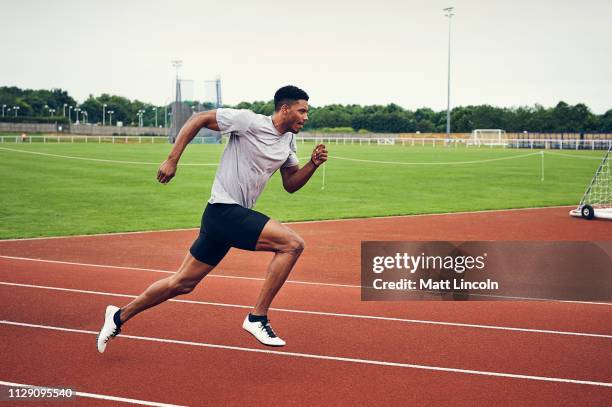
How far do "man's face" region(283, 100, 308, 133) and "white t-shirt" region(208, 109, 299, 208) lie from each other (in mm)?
157

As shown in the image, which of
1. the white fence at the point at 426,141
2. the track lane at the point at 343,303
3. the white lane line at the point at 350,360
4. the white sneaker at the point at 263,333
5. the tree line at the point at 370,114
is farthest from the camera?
the tree line at the point at 370,114

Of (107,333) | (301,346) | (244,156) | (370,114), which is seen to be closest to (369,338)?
(301,346)

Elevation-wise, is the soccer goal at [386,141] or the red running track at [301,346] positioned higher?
the soccer goal at [386,141]

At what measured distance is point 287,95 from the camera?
5.89 meters

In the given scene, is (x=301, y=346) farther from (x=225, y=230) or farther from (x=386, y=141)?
(x=386, y=141)

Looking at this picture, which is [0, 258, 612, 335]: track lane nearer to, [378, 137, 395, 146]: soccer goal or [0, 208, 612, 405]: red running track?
[0, 208, 612, 405]: red running track

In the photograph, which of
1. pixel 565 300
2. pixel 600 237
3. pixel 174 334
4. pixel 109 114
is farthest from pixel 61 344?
pixel 109 114

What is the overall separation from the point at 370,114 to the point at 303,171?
142m

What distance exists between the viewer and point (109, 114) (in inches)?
7446

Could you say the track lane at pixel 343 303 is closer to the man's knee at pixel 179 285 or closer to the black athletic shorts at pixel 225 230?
the man's knee at pixel 179 285

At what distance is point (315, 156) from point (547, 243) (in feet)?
27.3

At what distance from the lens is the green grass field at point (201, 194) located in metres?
16.4

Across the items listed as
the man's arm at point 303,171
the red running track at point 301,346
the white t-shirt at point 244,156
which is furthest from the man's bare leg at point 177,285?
the man's arm at point 303,171

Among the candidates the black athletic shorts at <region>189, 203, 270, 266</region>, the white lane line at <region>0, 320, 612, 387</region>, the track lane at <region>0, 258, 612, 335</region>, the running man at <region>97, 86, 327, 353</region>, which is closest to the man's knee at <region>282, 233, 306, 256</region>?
the running man at <region>97, 86, 327, 353</region>
